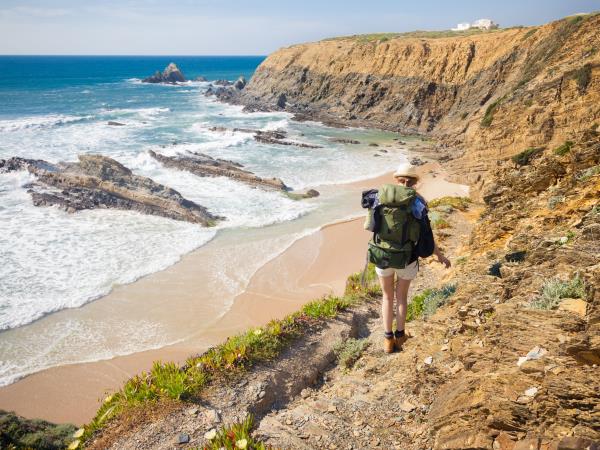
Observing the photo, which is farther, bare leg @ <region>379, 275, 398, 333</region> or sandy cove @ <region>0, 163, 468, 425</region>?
sandy cove @ <region>0, 163, 468, 425</region>

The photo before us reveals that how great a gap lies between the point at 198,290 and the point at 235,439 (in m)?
9.03

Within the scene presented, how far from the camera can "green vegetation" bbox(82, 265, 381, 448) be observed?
217 inches

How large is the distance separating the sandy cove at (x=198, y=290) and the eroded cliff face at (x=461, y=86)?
27.5 ft

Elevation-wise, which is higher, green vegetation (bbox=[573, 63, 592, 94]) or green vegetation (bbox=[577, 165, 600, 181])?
green vegetation (bbox=[573, 63, 592, 94])

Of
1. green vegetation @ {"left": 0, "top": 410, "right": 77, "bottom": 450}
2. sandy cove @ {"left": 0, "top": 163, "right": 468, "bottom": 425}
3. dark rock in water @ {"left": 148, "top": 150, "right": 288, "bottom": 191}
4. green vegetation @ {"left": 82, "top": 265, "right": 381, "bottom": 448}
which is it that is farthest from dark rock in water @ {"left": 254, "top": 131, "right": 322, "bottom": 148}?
green vegetation @ {"left": 0, "top": 410, "right": 77, "bottom": 450}

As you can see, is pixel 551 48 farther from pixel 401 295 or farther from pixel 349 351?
pixel 401 295

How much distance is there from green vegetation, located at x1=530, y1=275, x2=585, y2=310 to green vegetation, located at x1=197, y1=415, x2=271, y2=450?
3035 mm

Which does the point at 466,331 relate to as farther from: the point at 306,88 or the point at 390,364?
the point at 306,88

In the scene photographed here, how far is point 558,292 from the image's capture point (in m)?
4.23

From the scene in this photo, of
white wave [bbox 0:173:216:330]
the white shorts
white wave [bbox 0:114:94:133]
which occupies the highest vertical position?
white wave [bbox 0:114:94:133]

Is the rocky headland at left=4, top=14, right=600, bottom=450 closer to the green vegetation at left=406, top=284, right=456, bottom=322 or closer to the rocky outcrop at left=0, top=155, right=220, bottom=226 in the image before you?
the green vegetation at left=406, top=284, right=456, bottom=322

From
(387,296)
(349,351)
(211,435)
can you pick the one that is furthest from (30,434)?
(387,296)

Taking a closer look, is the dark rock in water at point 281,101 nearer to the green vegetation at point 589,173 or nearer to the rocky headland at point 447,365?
the rocky headland at point 447,365

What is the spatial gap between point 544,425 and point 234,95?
7476 cm
